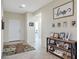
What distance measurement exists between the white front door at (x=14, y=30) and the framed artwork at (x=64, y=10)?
4.13 meters

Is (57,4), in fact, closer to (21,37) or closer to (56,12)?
(56,12)

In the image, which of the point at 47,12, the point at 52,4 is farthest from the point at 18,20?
the point at 52,4

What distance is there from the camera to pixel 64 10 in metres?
3.10

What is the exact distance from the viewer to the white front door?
659 centimetres

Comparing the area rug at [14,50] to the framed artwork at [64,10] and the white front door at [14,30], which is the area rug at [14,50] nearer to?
the framed artwork at [64,10]

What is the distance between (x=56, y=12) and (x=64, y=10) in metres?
0.51

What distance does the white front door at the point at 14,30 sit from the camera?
21.6 ft

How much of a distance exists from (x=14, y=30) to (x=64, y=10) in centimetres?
487

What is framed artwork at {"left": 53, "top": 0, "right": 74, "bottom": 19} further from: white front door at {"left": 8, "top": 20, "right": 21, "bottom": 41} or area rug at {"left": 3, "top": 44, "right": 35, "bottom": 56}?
white front door at {"left": 8, "top": 20, "right": 21, "bottom": 41}

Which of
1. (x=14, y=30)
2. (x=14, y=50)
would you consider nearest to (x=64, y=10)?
(x=14, y=50)

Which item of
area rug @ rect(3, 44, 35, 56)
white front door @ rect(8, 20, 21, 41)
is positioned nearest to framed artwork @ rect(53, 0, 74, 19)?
area rug @ rect(3, 44, 35, 56)

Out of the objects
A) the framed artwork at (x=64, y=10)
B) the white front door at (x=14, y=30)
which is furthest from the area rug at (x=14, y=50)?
the white front door at (x=14, y=30)

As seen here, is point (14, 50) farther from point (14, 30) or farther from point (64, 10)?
point (14, 30)

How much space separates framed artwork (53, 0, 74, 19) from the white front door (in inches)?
163
